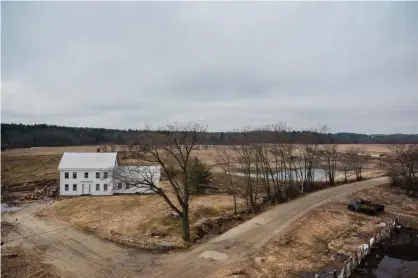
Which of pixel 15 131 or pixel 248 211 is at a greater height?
pixel 15 131

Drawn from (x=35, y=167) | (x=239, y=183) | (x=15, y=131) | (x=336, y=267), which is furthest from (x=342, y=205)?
(x=15, y=131)

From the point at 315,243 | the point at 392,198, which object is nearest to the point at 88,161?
the point at 315,243

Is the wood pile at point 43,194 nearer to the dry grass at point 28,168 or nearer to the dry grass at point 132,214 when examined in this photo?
the dry grass at point 132,214

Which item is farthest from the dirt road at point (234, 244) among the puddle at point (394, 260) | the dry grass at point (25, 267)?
the dry grass at point (25, 267)

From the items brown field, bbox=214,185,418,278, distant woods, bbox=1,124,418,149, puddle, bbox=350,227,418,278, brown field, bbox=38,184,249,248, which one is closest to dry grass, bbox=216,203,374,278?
brown field, bbox=214,185,418,278

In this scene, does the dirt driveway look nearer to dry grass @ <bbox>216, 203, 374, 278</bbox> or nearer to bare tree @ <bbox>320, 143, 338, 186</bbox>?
dry grass @ <bbox>216, 203, 374, 278</bbox>

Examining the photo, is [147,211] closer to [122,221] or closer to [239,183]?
[122,221]
